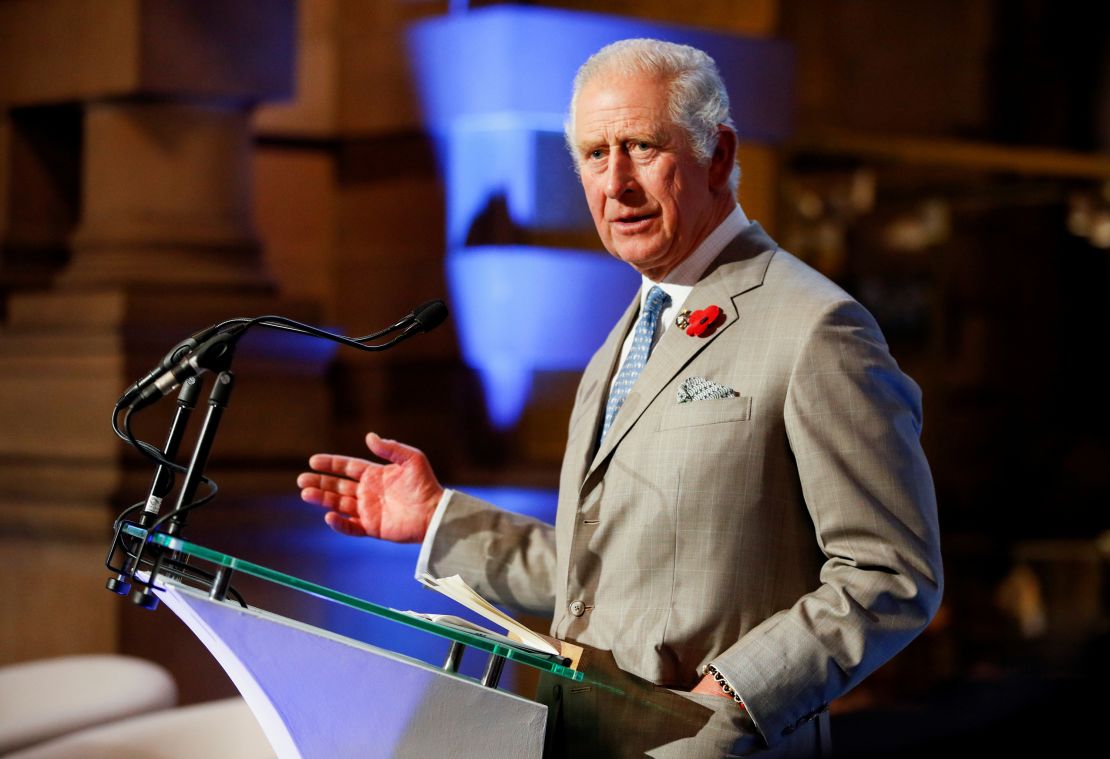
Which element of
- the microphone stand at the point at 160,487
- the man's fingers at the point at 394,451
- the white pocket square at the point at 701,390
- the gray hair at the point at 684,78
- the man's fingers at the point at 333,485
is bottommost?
the man's fingers at the point at 333,485

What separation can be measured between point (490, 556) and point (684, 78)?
0.77 m

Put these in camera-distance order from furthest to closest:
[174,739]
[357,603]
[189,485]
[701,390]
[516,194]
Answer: [516,194] < [174,739] < [701,390] < [189,485] < [357,603]

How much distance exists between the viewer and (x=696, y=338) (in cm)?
207

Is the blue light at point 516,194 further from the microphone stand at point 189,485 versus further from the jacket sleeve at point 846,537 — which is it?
the microphone stand at point 189,485

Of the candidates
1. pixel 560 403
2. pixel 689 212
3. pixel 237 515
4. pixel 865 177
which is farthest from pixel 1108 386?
pixel 689 212

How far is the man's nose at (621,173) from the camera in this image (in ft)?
6.93

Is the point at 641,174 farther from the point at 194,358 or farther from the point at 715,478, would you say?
the point at 194,358

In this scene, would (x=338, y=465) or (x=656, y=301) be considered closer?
(x=656, y=301)

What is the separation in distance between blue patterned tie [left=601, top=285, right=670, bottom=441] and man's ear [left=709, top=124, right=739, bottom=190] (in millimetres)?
167

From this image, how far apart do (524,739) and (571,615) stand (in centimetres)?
34

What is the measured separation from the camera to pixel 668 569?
200cm

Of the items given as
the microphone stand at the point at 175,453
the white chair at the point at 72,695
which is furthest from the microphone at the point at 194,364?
the white chair at the point at 72,695

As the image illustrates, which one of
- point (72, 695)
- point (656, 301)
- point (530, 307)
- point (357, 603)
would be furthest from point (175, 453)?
point (530, 307)

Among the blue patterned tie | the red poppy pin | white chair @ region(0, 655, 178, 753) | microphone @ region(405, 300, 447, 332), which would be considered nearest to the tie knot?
the blue patterned tie
